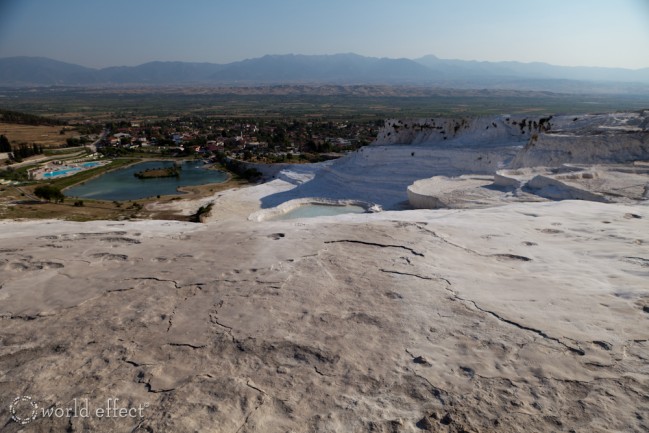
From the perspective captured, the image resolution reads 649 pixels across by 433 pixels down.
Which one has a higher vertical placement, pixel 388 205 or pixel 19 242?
pixel 19 242

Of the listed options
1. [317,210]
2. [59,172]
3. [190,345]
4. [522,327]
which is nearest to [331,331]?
[190,345]

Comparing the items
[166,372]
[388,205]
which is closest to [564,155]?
[388,205]

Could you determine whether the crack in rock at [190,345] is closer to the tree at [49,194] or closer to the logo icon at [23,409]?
the logo icon at [23,409]

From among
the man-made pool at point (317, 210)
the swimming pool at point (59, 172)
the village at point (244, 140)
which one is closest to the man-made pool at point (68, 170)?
the swimming pool at point (59, 172)

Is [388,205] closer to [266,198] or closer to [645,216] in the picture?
[266,198]

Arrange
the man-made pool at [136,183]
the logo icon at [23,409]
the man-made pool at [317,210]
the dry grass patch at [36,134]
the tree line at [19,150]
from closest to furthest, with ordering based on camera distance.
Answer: the logo icon at [23,409] → the man-made pool at [317,210] → the man-made pool at [136,183] → the tree line at [19,150] → the dry grass patch at [36,134]

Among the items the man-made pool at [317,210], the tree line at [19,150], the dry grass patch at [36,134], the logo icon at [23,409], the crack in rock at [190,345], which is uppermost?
the crack in rock at [190,345]
